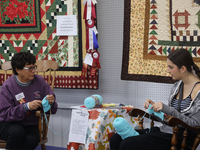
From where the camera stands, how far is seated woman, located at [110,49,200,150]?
5.96 feet

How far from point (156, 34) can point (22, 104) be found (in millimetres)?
1569

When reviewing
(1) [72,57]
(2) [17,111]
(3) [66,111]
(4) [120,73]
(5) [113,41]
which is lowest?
(3) [66,111]

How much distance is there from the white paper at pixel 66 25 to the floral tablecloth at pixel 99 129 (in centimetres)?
121

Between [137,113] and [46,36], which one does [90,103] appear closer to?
[137,113]

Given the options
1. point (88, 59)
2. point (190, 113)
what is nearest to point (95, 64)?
point (88, 59)

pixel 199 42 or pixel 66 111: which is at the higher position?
pixel 199 42

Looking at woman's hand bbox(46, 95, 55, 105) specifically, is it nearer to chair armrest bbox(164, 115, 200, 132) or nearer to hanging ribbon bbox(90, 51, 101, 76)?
hanging ribbon bbox(90, 51, 101, 76)

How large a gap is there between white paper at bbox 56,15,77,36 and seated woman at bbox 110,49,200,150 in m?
1.51

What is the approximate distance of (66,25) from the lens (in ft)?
10.2

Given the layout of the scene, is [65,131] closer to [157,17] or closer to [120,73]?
[120,73]

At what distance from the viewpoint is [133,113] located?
2123 millimetres

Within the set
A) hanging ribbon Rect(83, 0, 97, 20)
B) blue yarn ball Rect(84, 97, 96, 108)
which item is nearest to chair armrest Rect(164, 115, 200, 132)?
blue yarn ball Rect(84, 97, 96, 108)

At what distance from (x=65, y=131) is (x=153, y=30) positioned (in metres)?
1.75

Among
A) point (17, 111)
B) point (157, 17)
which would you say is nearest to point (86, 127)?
point (17, 111)
